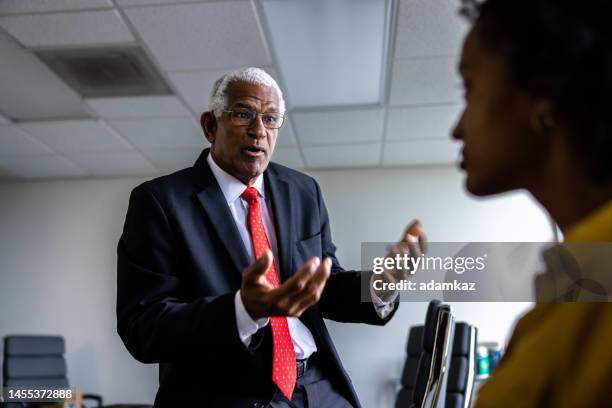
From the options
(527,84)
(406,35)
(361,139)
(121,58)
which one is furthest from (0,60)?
(527,84)

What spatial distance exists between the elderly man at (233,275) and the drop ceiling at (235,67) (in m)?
1.47

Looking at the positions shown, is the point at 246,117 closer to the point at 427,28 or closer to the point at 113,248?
the point at 427,28

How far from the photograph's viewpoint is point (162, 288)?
127cm

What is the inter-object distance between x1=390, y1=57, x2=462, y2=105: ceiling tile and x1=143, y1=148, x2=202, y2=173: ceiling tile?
6.22ft

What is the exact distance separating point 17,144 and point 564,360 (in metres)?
5.06

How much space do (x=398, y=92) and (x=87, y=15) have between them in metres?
1.99

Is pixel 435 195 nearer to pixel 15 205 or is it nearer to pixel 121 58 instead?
pixel 121 58

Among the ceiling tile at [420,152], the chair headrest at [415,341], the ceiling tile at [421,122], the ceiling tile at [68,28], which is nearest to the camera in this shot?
the ceiling tile at [68,28]

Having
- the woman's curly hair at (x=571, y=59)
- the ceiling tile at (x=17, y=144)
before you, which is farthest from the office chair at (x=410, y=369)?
the ceiling tile at (x=17, y=144)

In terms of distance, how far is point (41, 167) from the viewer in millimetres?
5383

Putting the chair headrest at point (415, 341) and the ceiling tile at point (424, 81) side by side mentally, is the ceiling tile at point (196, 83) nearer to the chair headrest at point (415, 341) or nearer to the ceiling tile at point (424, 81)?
the ceiling tile at point (424, 81)

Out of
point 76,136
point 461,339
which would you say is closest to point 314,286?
point 461,339

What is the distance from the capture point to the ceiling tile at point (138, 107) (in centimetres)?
395

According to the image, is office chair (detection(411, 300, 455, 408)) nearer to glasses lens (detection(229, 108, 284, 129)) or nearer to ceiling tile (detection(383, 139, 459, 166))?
glasses lens (detection(229, 108, 284, 129))
